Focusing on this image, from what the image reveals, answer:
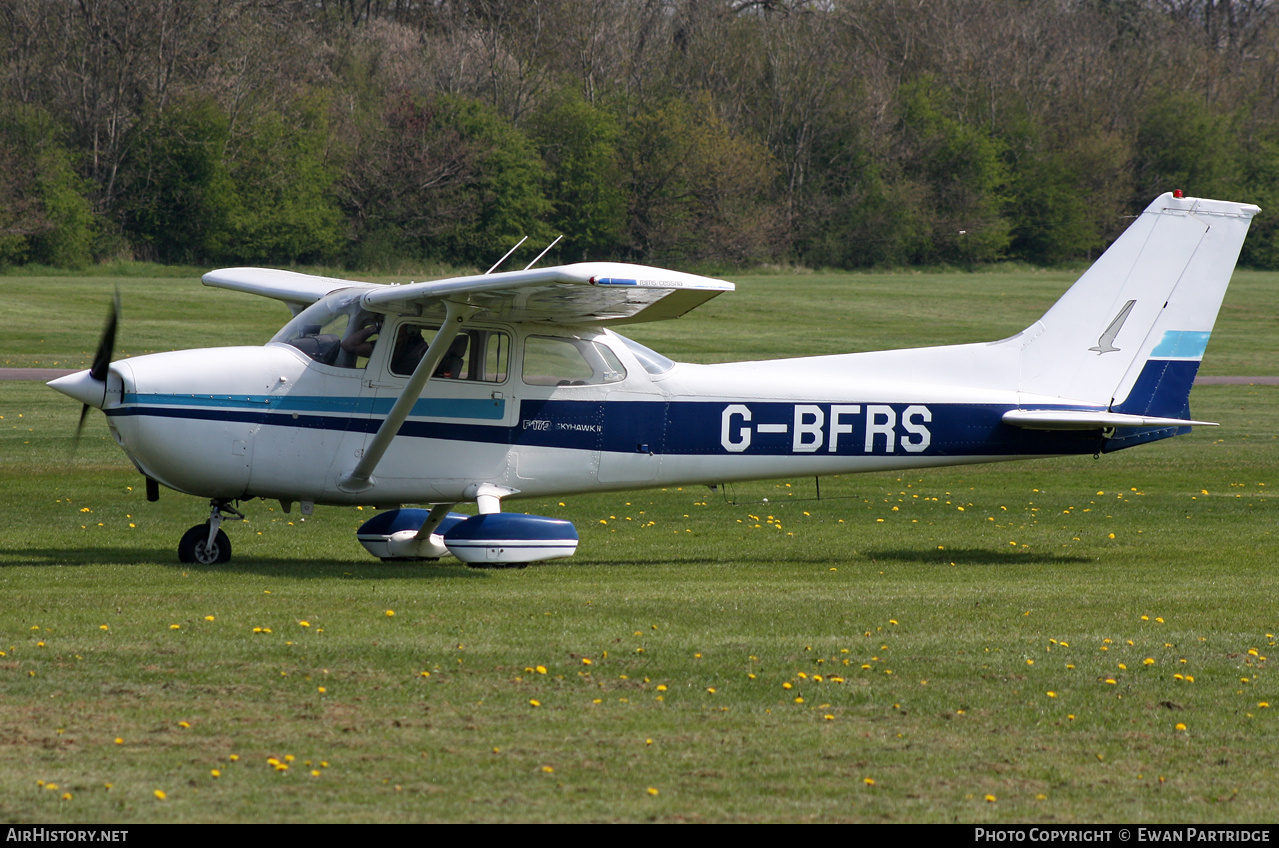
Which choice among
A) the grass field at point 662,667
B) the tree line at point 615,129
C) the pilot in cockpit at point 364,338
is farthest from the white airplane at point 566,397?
the tree line at point 615,129

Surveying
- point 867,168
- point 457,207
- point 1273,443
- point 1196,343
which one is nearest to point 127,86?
point 457,207

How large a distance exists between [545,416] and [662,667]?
161 inches

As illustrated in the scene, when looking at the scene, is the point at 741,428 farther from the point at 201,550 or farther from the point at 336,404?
the point at 201,550

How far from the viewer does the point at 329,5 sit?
69.2 m

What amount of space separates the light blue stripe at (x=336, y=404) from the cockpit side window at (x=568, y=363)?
398 mm

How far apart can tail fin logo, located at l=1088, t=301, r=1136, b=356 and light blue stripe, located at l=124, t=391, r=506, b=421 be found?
5.30 metres

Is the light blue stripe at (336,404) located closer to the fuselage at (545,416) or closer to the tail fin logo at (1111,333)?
the fuselage at (545,416)

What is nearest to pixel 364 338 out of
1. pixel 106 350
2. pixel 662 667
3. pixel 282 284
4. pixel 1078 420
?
pixel 106 350

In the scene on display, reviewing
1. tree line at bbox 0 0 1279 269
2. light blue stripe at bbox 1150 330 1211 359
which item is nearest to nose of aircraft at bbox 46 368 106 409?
light blue stripe at bbox 1150 330 1211 359

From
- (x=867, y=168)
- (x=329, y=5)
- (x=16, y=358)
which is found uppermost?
(x=329, y=5)

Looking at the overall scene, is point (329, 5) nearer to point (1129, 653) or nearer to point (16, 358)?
point (16, 358)

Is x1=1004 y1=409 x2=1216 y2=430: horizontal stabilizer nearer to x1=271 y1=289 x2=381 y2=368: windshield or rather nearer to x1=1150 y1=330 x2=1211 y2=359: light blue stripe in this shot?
x1=1150 y1=330 x2=1211 y2=359: light blue stripe

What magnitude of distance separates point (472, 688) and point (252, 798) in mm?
1763

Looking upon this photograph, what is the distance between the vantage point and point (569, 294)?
9.72m
